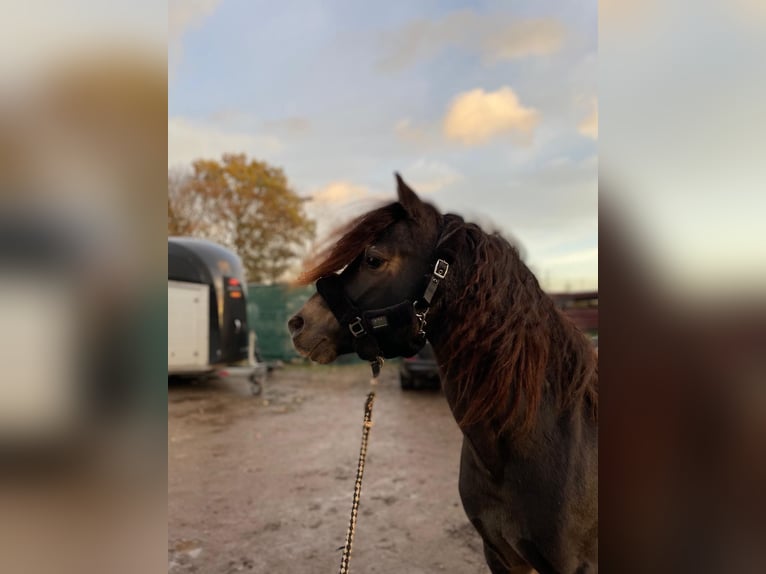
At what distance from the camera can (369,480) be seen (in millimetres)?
4754

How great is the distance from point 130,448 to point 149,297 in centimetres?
23

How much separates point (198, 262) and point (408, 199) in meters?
6.82

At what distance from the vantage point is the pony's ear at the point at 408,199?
1630 mm

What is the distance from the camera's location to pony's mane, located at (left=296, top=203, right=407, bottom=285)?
166 cm

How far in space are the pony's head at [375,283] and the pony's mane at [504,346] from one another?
5.4 inches

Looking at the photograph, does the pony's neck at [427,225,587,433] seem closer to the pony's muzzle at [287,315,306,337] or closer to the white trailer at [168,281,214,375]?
the pony's muzzle at [287,315,306,337]

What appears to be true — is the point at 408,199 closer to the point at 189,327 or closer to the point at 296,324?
the point at 296,324

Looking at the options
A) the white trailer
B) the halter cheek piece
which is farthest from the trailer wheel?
the halter cheek piece

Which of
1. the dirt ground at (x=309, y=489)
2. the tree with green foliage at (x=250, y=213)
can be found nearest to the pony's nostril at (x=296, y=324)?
the dirt ground at (x=309, y=489)

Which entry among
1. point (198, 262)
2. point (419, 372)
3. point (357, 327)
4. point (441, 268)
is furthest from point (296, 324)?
point (419, 372)

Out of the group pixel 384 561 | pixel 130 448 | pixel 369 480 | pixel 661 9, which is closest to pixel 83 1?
pixel 130 448

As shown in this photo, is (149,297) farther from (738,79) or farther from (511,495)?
(511,495)

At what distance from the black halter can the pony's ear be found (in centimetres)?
12

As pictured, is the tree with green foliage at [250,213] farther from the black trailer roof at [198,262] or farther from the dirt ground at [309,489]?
the dirt ground at [309,489]
